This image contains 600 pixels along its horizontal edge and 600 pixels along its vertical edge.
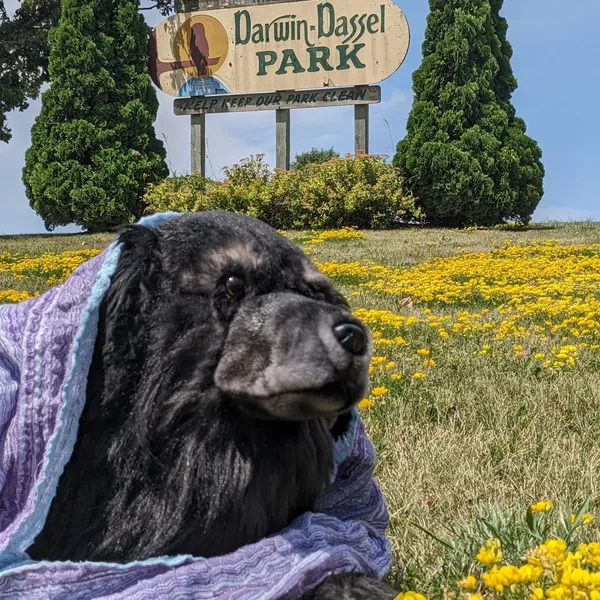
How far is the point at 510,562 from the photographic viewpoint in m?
2.15

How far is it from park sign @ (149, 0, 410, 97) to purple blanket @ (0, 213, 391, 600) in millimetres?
15048

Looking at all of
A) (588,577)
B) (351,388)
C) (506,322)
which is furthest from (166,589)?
(506,322)

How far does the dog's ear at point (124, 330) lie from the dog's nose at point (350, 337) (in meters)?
0.48

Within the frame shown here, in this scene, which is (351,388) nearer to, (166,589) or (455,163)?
(166,589)

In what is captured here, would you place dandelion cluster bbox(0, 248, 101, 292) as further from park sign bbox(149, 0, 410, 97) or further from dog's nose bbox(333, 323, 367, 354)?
park sign bbox(149, 0, 410, 97)

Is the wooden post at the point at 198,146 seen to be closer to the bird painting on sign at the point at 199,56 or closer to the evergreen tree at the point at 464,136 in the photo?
the bird painting on sign at the point at 199,56

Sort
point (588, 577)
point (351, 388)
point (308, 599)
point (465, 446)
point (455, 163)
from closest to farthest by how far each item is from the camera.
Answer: point (588, 577) < point (351, 388) < point (308, 599) < point (465, 446) < point (455, 163)

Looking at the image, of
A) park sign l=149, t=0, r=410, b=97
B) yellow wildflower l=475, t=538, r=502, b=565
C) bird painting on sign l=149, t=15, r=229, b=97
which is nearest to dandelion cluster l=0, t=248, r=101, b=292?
yellow wildflower l=475, t=538, r=502, b=565

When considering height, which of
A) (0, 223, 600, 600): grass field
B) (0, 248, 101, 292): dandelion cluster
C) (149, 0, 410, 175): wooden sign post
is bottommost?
(0, 223, 600, 600): grass field

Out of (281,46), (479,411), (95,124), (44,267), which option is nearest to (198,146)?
(95,124)

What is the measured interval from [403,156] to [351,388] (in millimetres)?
15749

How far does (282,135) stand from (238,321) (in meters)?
15.5

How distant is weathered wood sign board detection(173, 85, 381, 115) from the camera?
16.1m

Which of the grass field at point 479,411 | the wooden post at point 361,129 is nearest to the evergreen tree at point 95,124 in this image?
the wooden post at point 361,129
